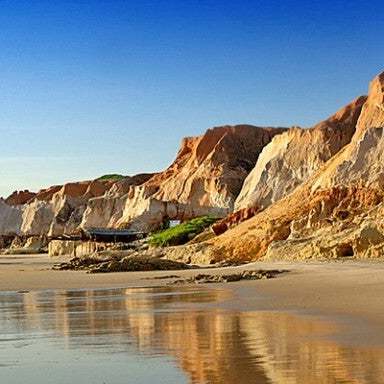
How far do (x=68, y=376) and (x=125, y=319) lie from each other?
5.06m

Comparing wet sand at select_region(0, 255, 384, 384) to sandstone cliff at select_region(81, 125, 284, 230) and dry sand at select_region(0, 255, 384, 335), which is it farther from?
sandstone cliff at select_region(81, 125, 284, 230)

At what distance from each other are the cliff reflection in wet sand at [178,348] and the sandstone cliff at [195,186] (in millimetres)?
60449

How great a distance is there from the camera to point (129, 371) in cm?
691

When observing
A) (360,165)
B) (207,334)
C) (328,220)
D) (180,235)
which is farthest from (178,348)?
(180,235)

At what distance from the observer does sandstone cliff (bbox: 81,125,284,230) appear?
2985 inches

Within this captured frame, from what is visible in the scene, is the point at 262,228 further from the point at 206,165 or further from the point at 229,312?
the point at 206,165

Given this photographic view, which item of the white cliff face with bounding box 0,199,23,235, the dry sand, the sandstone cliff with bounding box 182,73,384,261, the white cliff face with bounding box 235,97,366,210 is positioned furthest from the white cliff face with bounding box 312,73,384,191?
the white cliff face with bounding box 0,199,23,235

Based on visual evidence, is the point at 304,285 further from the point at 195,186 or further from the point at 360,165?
the point at 195,186

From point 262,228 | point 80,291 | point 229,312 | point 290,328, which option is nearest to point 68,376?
point 290,328

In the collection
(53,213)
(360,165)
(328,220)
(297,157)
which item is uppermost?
(53,213)

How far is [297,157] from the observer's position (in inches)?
2335

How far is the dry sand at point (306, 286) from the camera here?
39.8ft

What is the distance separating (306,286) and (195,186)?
6640 cm

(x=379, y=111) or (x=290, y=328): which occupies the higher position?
(x=379, y=111)
